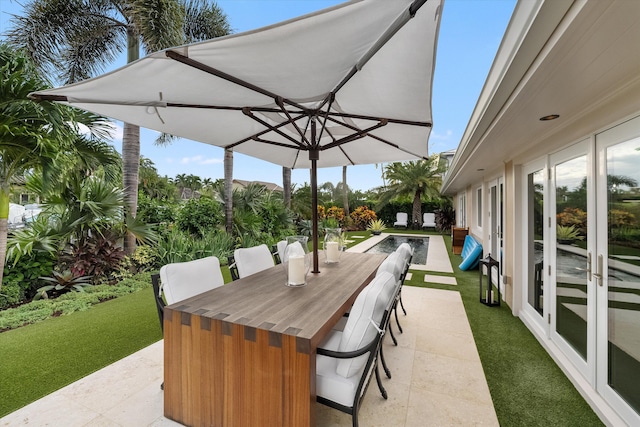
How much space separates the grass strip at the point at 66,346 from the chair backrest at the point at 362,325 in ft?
7.85

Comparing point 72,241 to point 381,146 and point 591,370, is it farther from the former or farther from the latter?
point 591,370

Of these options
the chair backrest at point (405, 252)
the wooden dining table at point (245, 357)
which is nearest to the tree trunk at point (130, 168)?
the wooden dining table at point (245, 357)

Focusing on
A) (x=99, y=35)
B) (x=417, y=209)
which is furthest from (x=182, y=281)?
(x=417, y=209)

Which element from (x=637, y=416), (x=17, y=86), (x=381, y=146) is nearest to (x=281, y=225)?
(x=381, y=146)

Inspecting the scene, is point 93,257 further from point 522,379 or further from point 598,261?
point 598,261

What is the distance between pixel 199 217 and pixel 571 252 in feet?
23.4

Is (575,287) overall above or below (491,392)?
above

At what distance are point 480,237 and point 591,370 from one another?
538 cm

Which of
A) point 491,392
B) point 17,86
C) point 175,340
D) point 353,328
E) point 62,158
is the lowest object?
point 491,392

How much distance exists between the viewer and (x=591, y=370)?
7.43 ft

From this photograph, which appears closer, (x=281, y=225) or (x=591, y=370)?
(x=591, y=370)

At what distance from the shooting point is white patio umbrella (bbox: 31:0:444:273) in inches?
55.7

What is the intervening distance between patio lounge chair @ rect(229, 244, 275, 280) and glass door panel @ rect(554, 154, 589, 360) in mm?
3071

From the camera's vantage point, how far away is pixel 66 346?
2930 mm
